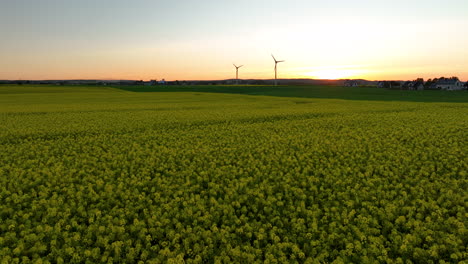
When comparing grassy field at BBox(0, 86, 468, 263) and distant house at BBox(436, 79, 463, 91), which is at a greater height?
distant house at BBox(436, 79, 463, 91)

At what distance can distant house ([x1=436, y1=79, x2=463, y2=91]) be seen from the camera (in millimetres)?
142875

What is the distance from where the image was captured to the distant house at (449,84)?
143 metres

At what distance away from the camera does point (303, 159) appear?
14648 mm

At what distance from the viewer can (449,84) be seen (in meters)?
146

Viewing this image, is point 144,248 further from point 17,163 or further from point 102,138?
point 102,138

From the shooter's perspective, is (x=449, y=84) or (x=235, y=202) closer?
(x=235, y=202)

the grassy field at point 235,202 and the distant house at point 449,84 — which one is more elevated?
the distant house at point 449,84

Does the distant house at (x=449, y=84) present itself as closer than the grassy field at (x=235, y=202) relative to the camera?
No

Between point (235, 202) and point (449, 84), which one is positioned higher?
point (449, 84)

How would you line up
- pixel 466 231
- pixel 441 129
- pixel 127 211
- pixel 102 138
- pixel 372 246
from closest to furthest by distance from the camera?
1. pixel 372 246
2. pixel 466 231
3. pixel 127 211
4. pixel 102 138
5. pixel 441 129

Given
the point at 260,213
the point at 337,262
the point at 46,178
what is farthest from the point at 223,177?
the point at 46,178

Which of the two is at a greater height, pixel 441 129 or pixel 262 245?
pixel 441 129

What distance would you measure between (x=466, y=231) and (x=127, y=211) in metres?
8.98

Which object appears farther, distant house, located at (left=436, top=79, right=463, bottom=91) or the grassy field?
distant house, located at (left=436, top=79, right=463, bottom=91)
